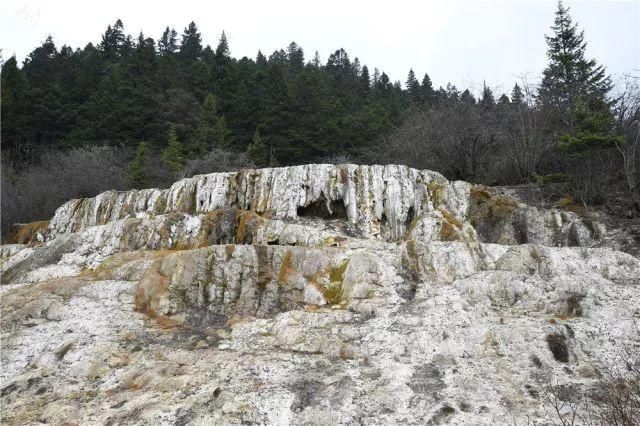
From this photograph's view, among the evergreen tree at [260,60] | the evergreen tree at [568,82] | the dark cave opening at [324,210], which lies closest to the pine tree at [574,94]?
the evergreen tree at [568,82]

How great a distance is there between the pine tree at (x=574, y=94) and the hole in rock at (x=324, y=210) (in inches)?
414

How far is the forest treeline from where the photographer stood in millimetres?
21828

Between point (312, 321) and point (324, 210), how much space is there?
812 cm

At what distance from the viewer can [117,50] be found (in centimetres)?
5581

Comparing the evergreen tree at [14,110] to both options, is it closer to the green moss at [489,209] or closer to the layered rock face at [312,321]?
the layered rock face at [312,321]

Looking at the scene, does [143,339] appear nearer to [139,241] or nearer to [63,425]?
[63,425]

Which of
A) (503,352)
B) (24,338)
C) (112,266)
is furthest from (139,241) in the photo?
(503,352)

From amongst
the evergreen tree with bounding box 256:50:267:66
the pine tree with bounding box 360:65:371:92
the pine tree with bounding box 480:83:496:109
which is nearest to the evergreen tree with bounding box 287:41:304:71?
the evergreen tree with bounding box 256:50:267:66

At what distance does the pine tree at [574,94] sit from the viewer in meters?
19.9

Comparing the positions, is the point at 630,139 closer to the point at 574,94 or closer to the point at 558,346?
the point at 574,94

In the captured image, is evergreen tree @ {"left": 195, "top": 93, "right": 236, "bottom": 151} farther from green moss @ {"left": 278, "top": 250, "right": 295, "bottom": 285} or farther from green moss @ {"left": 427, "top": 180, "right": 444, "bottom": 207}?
green moss @ {"left": 278, "top": 250, "right": 295, "bottom": 285}

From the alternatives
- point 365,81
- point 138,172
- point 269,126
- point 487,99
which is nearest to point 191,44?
point 365,81

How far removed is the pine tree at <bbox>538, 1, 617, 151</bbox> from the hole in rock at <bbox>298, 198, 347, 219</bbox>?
1051 centimetres

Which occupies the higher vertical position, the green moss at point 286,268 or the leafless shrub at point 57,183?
the leafless shrub at point 57,183
